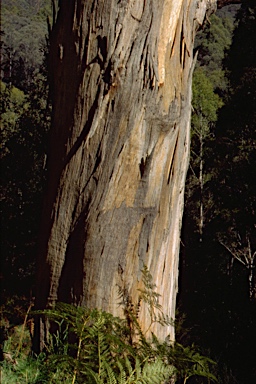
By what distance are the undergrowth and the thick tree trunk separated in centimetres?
15

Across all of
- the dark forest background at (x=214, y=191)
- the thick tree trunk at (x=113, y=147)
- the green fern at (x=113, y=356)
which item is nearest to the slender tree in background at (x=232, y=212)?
the dark forest background at (x=214, y=191)

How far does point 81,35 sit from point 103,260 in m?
1.00

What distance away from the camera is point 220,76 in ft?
101

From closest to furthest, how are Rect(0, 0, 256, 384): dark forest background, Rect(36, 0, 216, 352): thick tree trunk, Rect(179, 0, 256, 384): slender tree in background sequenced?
Rect(36, 0, 216, 352): thick tree trunk → Rect(179, 0, 256, 384): slender tree in background → Rect(0, 0, 256, 384): dark forest background

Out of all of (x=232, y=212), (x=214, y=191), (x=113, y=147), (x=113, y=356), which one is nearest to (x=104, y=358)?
(x=113, y=356)

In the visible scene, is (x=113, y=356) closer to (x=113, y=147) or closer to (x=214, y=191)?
(x=113, y=147)

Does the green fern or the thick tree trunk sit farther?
the thick tree trunk

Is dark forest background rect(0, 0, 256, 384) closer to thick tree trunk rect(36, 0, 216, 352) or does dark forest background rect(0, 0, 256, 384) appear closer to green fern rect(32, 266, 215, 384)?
thick tree trunk rect(36, 0, 216, 352)

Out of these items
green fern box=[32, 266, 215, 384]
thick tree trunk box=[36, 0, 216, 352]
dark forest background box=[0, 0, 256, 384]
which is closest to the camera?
green fern box=[32, 266, 215, 384]

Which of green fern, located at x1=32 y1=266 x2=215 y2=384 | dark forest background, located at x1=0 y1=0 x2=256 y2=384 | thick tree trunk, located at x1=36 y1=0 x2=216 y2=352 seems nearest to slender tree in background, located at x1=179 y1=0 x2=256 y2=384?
dark forest background, located at x1=0 y1=0 x2=256 y2=384

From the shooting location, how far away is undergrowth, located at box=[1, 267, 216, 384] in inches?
81.3

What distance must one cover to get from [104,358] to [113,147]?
0.89m

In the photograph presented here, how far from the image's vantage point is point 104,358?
2119mm

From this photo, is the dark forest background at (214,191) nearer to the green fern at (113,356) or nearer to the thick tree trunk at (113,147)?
the thick tree trunk at (113,147)
